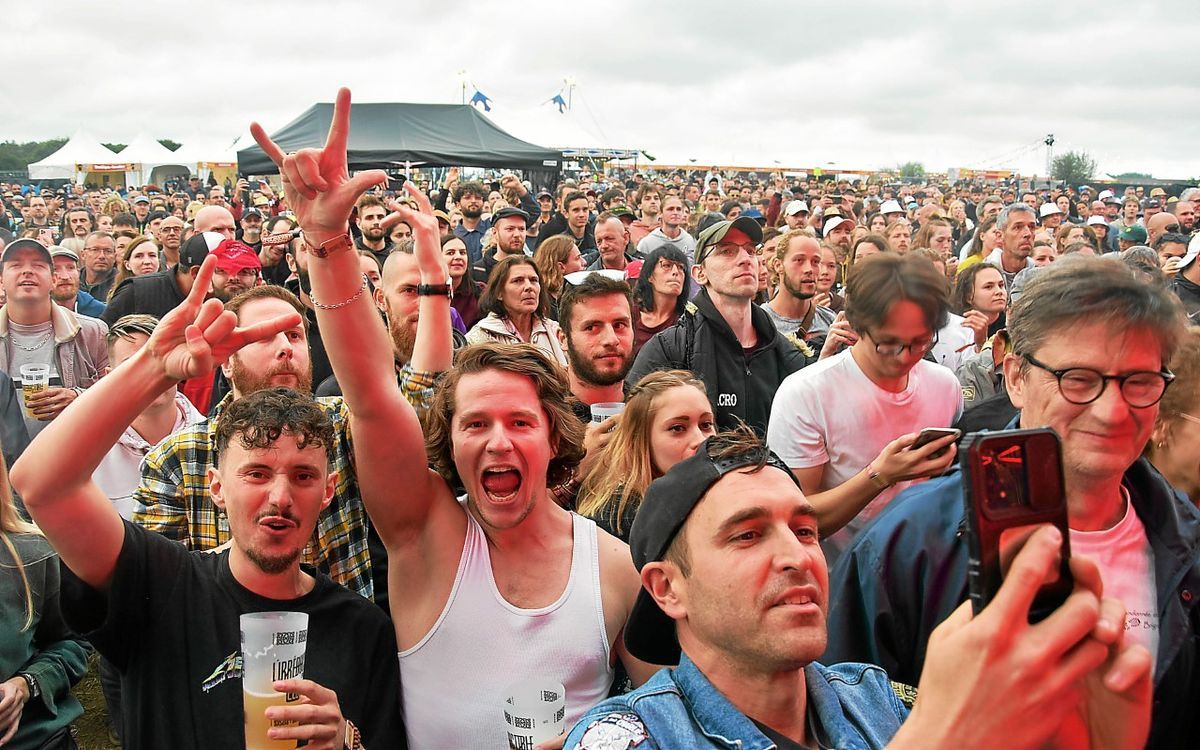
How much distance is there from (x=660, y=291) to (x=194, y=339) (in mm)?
4184

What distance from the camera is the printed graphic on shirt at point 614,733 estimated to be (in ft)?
5.24

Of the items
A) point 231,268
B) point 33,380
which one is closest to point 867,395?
point 33,380

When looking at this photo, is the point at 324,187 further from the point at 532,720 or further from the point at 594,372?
the point at 594,372

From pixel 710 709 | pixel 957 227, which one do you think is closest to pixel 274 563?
pixel 710 709

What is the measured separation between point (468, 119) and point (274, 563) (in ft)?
54.0

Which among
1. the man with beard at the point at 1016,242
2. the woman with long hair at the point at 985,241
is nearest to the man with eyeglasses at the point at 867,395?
the man with beard at the point at 1016,242

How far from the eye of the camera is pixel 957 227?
16469 mm

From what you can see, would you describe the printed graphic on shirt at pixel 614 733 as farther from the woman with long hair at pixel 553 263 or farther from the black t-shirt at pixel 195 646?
the woman with long hair at pixel 553 263

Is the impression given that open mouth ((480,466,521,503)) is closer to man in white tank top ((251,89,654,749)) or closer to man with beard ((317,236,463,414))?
man in white tank top ((251,89,654,749))

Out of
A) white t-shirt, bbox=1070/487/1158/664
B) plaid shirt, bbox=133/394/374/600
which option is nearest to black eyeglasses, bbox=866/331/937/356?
white t-shirt, bbox=1070/487/1158/664

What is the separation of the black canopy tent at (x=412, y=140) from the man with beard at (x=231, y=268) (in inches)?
395

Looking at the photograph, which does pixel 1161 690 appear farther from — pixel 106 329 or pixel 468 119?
pixel 468 119

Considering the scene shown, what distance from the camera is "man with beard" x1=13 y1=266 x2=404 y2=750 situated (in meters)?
2.01

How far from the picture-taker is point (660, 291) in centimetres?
599
